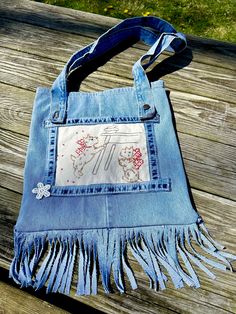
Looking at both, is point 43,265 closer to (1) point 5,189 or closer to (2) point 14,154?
(1) point 5,189

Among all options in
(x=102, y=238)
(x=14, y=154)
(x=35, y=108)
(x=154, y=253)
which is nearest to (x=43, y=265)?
(x=102, y=238)

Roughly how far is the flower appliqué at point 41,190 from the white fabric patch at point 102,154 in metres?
0.04

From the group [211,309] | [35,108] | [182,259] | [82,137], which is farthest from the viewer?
[35,108]

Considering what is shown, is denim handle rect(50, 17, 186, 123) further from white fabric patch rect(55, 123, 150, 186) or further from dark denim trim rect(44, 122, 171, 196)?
dark denim trim rect(44, 122, 171, 196)

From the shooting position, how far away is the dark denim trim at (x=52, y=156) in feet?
4.59

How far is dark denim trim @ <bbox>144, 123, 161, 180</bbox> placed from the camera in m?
1.40

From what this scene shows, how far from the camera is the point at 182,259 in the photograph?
1.21m

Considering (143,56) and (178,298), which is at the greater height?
(143,56)

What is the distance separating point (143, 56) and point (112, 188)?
70 cm

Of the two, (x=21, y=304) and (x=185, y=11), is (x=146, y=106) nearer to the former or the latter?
(x=21, y=304)

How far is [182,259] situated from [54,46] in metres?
1.24

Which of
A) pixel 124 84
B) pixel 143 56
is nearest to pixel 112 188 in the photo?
pixel 124 84

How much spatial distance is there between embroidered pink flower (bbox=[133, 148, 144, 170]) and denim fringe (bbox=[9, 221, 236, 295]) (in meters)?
0.25

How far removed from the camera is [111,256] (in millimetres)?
1220
